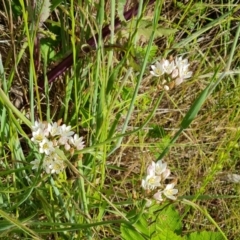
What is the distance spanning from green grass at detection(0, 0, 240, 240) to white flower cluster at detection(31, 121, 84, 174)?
0.12 m

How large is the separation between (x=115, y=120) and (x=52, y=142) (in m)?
0.24

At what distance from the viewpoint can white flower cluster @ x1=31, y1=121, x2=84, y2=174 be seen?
87cm

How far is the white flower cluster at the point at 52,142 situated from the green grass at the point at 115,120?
0.39ft

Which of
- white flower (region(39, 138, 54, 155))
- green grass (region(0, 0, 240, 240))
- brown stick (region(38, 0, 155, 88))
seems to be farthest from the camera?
brown stick (region(38, 0, 155, 88))

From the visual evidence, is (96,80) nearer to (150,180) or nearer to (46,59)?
(46,59)

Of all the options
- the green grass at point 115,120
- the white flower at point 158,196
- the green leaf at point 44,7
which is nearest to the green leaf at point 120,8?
the green grass at point 115,120

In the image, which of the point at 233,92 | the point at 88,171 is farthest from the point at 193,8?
the point at 88,171

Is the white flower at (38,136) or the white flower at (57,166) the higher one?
the white flower at (38,136)

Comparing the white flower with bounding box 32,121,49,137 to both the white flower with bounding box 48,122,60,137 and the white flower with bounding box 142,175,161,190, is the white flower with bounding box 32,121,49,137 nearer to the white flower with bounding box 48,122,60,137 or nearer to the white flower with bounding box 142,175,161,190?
the white flower with bounding box 48,122,60,137

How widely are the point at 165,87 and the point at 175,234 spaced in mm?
377

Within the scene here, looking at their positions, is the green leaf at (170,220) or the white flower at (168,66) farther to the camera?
the green leaf at (170,220)

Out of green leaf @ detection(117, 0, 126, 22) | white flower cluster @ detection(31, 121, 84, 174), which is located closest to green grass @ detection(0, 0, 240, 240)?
green leaf @ detection(117, 0, 126, 22)

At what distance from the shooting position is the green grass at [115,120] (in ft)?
3.70

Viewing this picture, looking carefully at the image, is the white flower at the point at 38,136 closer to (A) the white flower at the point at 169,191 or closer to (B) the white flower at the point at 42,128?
(B) the white flower at the point at 42,128
